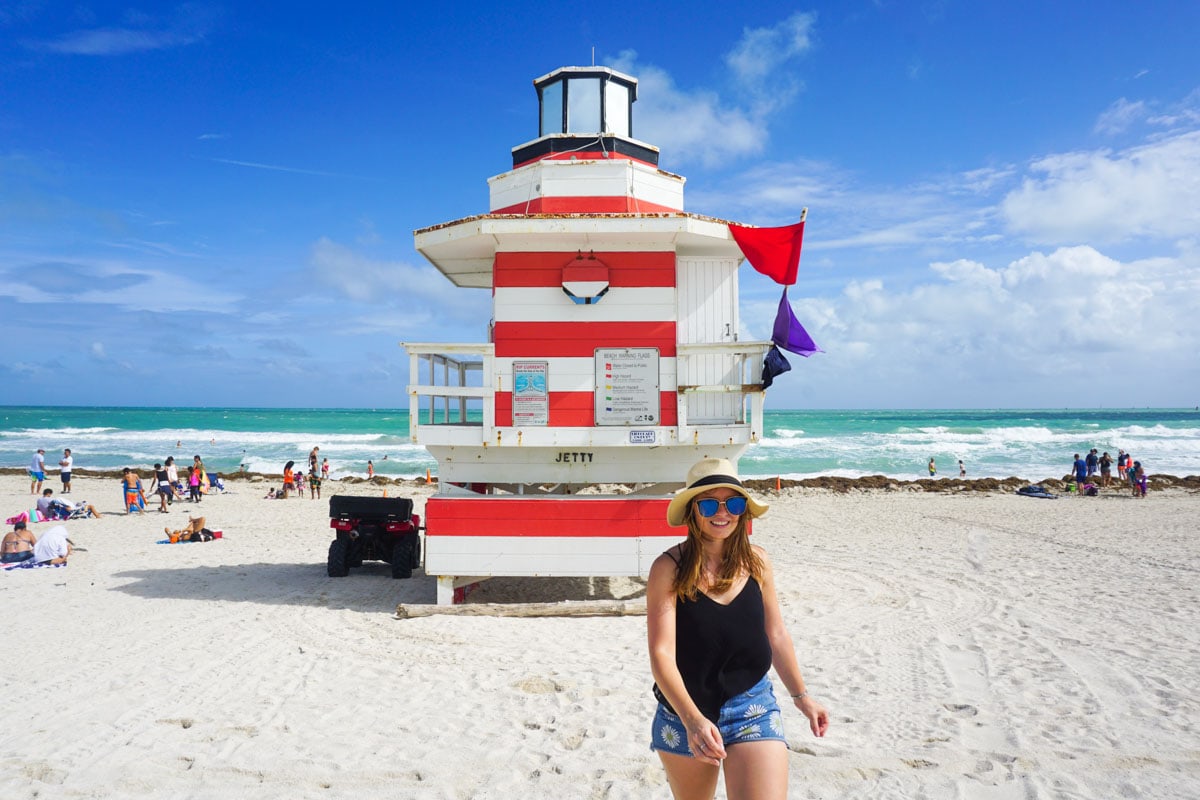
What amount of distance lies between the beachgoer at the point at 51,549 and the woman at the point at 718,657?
12.9 meters

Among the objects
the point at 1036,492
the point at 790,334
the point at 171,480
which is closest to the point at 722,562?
the point at 790,334

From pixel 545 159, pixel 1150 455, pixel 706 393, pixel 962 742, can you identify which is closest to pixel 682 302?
pixel 706 393

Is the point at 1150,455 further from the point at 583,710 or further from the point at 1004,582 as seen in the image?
the point at 583,710

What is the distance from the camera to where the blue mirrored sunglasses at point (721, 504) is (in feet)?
10.0

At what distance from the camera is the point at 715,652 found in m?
2.92

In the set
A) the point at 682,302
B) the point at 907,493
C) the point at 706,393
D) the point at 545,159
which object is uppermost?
the point at 545,159

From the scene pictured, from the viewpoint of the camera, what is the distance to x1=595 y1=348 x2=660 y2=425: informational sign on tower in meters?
9.24

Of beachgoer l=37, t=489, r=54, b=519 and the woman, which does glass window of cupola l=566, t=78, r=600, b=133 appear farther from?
beachgoer l=37, t=489, r=54, b=519

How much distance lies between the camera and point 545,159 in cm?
978

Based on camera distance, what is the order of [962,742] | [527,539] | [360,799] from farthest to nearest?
[527,539] → [962,742] → [360,799]

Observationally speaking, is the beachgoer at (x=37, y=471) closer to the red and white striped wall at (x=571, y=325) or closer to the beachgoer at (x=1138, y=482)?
the red and white striped wall at (x=571, y=325)

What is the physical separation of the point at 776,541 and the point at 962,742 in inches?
415

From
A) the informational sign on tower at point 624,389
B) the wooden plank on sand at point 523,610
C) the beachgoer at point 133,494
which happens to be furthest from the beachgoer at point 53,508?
the informational sign on tower at point 624,389

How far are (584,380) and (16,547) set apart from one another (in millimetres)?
9863
